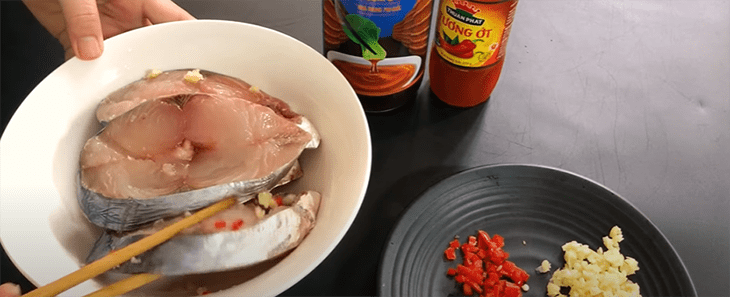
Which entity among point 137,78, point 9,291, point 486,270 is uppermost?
point 137,78

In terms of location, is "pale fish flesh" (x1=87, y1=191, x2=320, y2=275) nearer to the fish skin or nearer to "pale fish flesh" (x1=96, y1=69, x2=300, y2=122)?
the fish skin

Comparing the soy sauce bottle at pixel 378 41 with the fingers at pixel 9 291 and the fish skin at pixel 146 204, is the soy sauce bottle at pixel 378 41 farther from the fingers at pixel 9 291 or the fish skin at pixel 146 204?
the fingers at pixel 9 291

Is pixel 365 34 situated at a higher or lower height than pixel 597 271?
higher

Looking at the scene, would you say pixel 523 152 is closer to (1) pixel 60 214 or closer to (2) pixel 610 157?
(2) pixel 610 157

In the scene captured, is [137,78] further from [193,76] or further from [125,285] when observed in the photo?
[125,285]

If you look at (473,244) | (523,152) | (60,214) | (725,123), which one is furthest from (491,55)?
(60,214)

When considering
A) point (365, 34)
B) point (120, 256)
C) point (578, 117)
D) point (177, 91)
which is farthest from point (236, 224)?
point (578, 117)
